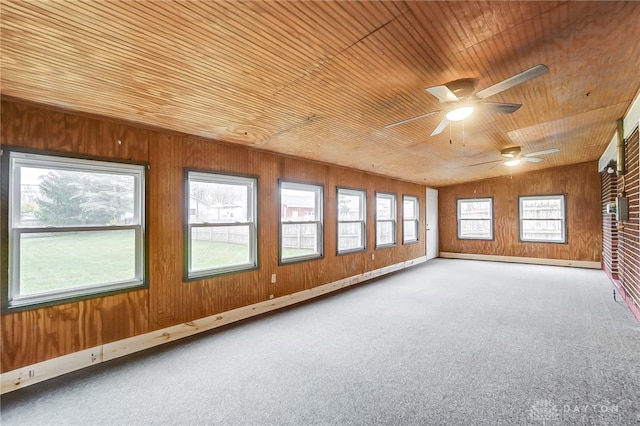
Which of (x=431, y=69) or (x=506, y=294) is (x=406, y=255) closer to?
(x=506, y=294)

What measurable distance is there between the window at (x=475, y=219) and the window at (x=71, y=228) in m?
9.28

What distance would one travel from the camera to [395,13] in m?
1.82

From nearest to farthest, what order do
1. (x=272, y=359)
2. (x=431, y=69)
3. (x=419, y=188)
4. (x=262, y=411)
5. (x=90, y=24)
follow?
(x=90, y=24)
(x=262, y=411)
(x=431, y=69)
(x=272, y=359)
(x=419, y=188)

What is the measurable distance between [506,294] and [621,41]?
4.23 meters

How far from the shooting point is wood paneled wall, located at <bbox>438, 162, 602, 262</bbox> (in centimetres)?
761

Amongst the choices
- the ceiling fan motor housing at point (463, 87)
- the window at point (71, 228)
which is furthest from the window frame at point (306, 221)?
the ceiling fan motor housing at point (463, 87)

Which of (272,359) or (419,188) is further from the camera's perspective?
(419,188)

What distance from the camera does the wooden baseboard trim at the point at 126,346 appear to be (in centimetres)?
250

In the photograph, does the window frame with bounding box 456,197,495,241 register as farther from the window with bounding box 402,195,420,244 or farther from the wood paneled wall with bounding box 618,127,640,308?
the wood paneled wall with bounding box 618,127,640,308

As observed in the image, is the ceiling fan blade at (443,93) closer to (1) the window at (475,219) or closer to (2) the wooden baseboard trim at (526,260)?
(1) the window at (475,219)

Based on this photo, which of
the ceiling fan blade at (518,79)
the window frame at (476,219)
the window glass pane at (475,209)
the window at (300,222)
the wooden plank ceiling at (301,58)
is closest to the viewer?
the wooden plank ceiling at (301,58)

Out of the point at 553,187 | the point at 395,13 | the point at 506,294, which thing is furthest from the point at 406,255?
the point at 395,13

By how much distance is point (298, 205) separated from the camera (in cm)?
522

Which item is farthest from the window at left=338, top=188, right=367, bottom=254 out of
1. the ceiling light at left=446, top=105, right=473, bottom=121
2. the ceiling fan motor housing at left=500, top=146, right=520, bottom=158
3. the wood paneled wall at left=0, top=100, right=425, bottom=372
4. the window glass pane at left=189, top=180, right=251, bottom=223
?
the ceiling light at left=446, top=105, right=473, bottom=121
